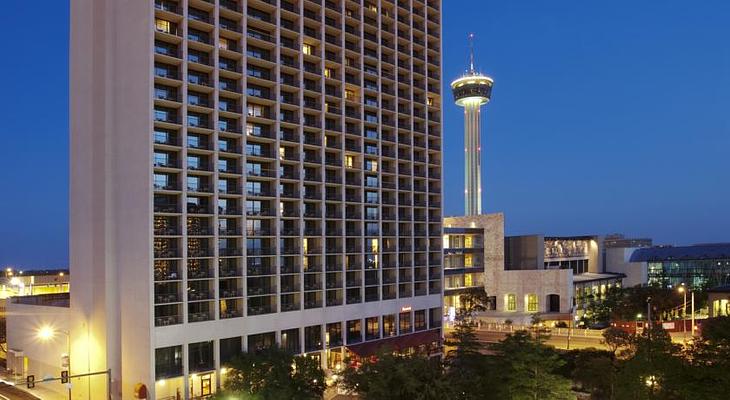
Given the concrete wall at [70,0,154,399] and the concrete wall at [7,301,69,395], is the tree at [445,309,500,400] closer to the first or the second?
the concrete wall at [70,0,154,399]

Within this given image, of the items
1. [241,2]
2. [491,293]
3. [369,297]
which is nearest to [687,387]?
[369,297]

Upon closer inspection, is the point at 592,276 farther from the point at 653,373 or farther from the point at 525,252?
the point at 653,373

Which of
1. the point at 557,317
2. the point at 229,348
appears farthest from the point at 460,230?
the point at 229,348

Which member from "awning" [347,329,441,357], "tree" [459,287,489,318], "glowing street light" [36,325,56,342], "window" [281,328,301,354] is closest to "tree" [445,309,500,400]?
"awning" [347,329,441,357]

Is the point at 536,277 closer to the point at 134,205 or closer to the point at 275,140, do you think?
the point at 275,140

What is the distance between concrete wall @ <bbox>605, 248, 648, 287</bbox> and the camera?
399 ft

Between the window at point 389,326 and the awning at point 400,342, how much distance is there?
4.84ft

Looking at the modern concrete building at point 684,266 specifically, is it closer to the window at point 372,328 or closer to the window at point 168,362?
the window at point 372,328

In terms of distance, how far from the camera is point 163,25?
2336 inches

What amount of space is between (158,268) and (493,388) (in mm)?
34706

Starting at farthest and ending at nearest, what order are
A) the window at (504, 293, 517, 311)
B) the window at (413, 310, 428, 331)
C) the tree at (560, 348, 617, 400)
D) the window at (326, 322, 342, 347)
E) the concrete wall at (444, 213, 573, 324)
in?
the window at (504, 293, 517, 311)
the concrete wall at (444, 213, 573, 324)
the window at (413, 310, 428, 331)
the window at (326, 322, 342, 347)
the tree at (560, 348, 617, 400)

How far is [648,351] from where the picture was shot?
39.5 m

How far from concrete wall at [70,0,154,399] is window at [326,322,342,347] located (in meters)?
23.2

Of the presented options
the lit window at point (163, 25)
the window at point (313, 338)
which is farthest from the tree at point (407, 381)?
the lit window at point (163, 25)
